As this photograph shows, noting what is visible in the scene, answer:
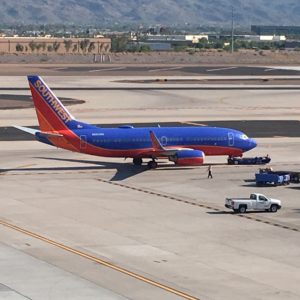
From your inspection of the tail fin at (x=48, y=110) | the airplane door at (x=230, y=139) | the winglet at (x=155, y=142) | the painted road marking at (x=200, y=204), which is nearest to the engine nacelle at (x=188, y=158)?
the winglet at (x=155, y=142)

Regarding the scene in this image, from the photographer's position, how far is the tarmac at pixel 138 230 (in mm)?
52656

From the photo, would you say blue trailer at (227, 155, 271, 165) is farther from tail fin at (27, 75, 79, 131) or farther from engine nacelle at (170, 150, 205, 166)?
tail fin at (27, 75, 79, 131)

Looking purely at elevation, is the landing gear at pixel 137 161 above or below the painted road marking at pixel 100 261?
above

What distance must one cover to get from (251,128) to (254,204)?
53.6 meters

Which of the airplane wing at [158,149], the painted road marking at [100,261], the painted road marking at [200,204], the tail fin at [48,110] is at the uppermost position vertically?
the tail fin at [48,110]

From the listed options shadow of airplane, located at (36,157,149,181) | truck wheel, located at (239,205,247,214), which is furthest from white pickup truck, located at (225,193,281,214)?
shadow of airplane, located at (36,157,149,181)

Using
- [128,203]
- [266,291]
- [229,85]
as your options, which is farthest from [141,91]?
[266,291]

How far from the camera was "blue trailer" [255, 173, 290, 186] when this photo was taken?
278ft

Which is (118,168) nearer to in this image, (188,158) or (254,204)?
(188,158)

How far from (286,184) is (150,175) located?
11.7 m

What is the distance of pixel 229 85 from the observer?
197m

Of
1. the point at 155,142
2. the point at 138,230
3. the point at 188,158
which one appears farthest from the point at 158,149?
the point at 138,230

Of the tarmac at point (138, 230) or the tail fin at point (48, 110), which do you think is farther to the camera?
the tail fin at point (48, 110)

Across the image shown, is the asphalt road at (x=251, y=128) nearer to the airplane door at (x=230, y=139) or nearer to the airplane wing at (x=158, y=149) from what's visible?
the airplane door at (x=230, y=139)
